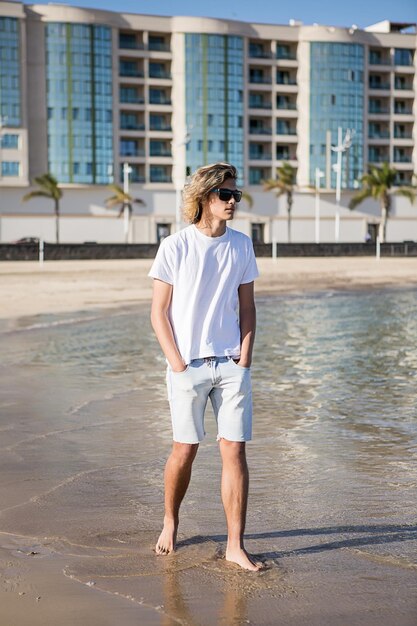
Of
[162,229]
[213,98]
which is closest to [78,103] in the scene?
[213,98]

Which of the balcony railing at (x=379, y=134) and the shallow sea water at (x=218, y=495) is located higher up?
the balcony railing at (x=379, y=134)

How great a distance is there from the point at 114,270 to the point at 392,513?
36.2 m

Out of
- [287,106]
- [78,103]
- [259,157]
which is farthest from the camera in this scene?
[287,106]

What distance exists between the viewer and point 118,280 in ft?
114

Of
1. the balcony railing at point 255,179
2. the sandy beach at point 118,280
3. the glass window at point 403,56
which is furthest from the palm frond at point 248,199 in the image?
the sandy beach at point 118,280

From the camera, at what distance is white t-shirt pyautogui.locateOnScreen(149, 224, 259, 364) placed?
4.40 meters

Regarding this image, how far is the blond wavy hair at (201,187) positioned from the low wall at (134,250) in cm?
4470

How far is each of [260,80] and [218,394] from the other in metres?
93.7

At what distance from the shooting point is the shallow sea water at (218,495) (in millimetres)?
4176

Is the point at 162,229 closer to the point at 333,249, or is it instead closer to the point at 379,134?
the point at 379,134

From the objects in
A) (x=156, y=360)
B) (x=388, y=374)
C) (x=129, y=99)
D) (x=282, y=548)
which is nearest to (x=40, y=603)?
(x=282, y=548)

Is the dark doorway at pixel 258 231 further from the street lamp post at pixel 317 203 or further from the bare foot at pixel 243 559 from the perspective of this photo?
the bare foot at pixel 243 559

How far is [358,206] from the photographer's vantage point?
310ft

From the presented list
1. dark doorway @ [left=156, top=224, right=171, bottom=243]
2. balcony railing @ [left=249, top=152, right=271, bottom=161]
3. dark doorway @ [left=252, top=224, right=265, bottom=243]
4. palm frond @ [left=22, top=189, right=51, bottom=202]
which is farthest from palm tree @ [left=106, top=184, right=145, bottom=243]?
balcony railing @ [left=249, top=152, right=271, bottom=161]
